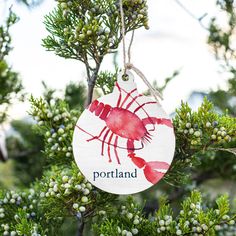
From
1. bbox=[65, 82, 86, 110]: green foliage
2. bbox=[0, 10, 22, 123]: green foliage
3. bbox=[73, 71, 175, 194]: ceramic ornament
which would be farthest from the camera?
bbox=[65, 82, 86, 110]: green foliage

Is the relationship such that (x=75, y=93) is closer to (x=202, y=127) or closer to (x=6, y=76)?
(x=6, y=76)

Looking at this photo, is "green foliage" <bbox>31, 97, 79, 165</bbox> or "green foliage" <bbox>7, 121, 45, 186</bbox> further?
"green foliage" <bbox>7, 121, 45, 186</bbox>

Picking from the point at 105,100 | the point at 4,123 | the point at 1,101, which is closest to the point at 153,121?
the point at 105,100

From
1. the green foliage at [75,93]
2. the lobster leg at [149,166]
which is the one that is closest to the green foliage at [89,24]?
the lobster leg at [149,166]

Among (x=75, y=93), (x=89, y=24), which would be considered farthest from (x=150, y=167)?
(x=75, y=93)

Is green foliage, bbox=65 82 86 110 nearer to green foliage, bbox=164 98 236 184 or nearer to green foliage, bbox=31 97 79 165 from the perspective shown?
green foliage, bbox=31 97 79 165

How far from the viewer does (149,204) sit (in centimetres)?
136

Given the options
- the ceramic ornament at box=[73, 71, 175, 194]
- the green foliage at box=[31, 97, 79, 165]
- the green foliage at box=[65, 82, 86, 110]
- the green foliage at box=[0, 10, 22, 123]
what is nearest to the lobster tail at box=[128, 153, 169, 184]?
the ceramic ornament at box=[73, 71, 175, 194]

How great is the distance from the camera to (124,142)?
0.73 meters

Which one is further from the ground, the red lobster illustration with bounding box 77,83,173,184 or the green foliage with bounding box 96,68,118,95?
the green foliage with bounding box 96,68,118,95

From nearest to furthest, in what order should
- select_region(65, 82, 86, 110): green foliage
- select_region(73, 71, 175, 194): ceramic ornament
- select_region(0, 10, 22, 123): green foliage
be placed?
select_region(73, 71, 175, 194): ceramic ornament < select_region(0, 10, 22, 123): green foliage < select_region(65, 82, 86, 110): green foliage

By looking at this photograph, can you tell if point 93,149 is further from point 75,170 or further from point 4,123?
point 4,123

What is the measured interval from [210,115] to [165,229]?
18cm

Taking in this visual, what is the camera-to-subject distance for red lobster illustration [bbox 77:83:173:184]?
73cm
